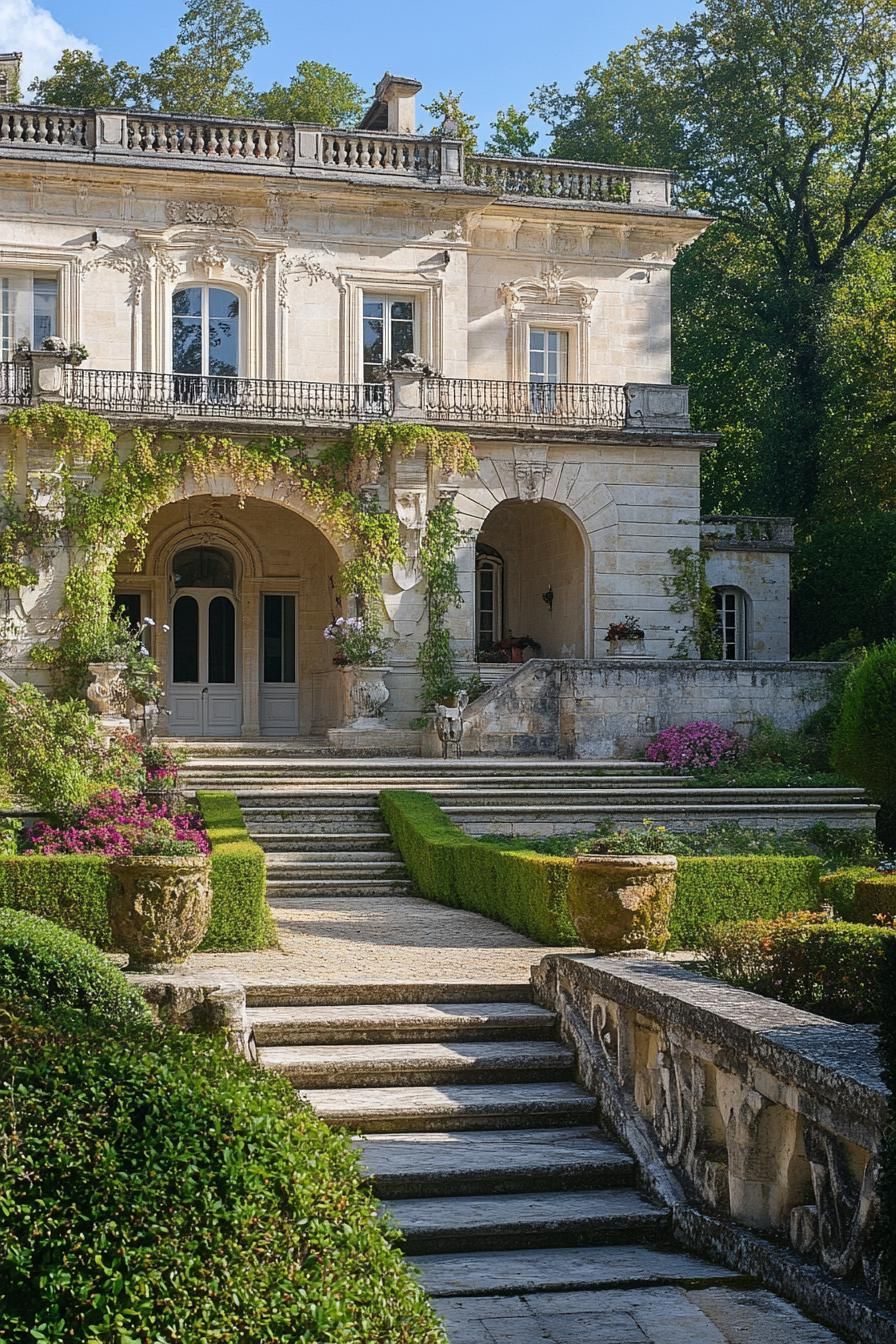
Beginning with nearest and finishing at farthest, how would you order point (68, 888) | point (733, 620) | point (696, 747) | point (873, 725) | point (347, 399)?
point (873, 725) → point (68, 888) → point (696, 747) → point (347, 399) → point (733, 620)

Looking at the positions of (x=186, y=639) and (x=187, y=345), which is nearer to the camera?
(x=187, y=345)

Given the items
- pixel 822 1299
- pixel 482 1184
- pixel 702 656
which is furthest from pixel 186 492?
pixel 822 1299

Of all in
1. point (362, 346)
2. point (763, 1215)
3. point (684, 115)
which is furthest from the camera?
point (684, 115)

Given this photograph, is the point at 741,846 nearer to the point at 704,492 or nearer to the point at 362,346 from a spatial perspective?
the point at 362,346

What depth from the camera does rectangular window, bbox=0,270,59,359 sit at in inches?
957

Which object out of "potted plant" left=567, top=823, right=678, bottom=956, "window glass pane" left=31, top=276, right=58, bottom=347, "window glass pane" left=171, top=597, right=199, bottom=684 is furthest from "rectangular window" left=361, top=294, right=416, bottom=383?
"potted plant" left=567, top=823, right=678, bottom=956

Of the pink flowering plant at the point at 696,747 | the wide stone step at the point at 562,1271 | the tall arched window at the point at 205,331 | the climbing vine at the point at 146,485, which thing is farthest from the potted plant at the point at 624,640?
the wide stone step at the point at 562,1271

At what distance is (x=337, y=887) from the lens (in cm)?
1548

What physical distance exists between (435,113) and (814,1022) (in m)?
33.5

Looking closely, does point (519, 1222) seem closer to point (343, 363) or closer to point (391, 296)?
point (343, 363)

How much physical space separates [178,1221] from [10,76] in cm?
2488

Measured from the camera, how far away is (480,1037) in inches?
362

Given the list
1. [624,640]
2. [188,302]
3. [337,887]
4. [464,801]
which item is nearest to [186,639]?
[188,302]

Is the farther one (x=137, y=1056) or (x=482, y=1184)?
(x=482, y=1184)
